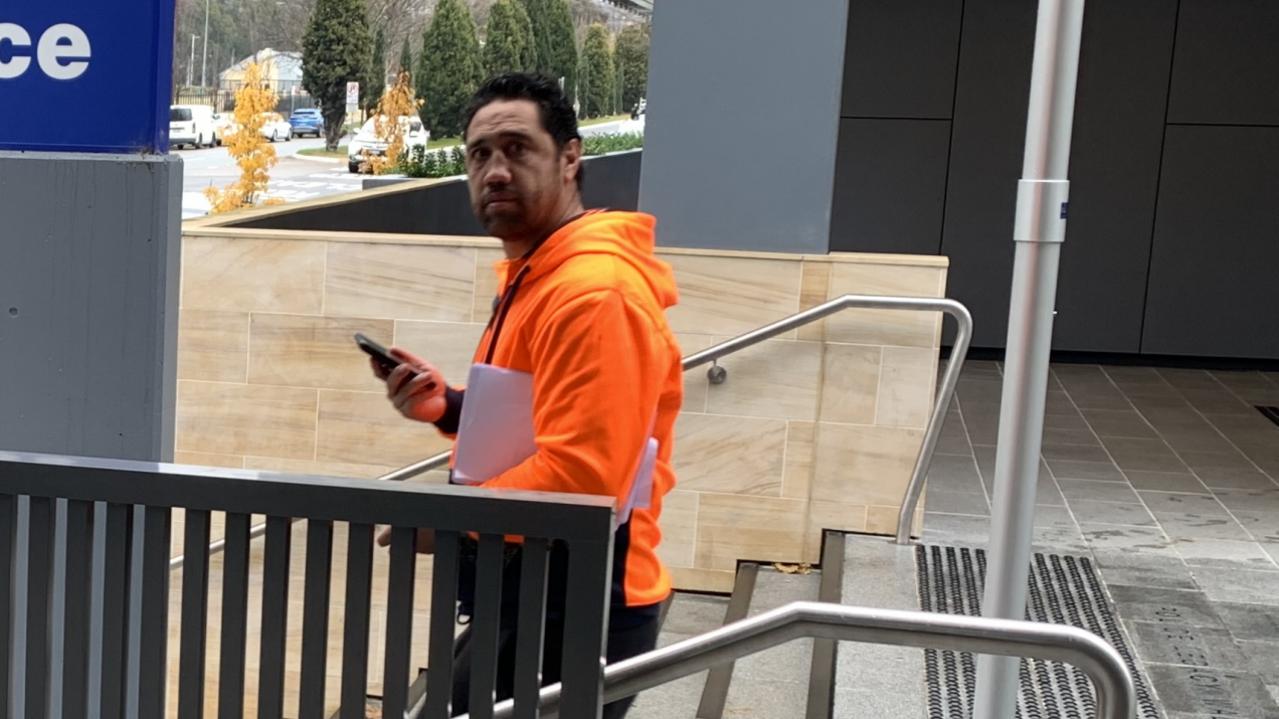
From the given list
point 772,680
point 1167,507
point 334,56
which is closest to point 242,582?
point 772,680

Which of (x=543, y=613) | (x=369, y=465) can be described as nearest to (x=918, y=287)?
(x=369, y=465)

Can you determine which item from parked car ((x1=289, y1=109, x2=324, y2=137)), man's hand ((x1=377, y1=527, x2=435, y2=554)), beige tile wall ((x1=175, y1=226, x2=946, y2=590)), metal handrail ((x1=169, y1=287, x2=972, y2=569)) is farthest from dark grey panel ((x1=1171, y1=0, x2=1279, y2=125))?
man's hand ((x1=377, y1=527, x2=435, y2=554))

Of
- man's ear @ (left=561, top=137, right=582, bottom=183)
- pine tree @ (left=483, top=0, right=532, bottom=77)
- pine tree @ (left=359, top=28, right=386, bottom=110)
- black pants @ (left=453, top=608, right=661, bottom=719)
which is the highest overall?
pine tree @ (left=483, top=0, right=532, bottom=77)

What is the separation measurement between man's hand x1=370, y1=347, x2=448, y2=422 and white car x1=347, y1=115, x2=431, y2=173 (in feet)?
19.6

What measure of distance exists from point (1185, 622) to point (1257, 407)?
15.3 ft

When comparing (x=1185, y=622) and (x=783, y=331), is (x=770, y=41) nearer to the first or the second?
(x=783, y=331)

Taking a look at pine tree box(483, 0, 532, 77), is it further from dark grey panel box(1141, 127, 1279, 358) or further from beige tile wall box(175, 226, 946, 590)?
dark grey panel box(1141, 127, 1279, 358)

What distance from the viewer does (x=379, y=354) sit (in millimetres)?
2344

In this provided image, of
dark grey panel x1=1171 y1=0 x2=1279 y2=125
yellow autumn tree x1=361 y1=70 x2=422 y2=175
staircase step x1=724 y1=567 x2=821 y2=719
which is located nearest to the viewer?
staircase step x1=724 y1=567 x2=821 y2=719

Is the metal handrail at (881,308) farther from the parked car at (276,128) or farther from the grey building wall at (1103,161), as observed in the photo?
the grey building wall at (1103,161)

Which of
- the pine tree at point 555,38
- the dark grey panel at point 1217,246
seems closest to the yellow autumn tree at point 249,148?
the pine tree at point 555,38

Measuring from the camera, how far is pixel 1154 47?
9.91 m

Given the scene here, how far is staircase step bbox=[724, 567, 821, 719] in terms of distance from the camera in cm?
420

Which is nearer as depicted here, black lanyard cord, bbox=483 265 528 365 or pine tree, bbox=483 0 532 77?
black lanyard cord, bbox=483 265 528 365
